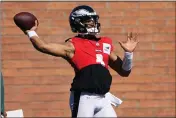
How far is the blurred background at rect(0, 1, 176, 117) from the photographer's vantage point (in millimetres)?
11328

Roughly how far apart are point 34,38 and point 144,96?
4.18 meters

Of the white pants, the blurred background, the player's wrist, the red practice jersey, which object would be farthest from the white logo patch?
the blurred background

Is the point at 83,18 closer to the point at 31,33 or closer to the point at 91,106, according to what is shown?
the point at 31,33

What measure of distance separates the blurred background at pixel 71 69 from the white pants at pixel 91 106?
11.9ft

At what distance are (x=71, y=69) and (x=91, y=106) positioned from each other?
12.3 ft

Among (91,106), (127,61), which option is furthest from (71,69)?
(91,106)

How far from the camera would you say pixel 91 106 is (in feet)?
25.1

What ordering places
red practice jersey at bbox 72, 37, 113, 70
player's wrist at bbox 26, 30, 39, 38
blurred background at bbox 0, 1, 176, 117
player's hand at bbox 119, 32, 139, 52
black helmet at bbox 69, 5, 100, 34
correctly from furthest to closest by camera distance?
blurred background at bbox 0, 1, 176, 117 < player's hand at bbox 119, 32, 139, 52 < black helmet at bbox 69, 5, 100, 34 < red practice jersey at bbox 72, 37, 113, 70 < player's wrist at bbox 26, 30, 39, 38

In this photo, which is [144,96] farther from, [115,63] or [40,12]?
[115,63]

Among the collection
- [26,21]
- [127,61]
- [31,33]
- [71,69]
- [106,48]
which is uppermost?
[26,21]

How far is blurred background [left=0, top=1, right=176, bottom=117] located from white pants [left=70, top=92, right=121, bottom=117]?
11.9 feet

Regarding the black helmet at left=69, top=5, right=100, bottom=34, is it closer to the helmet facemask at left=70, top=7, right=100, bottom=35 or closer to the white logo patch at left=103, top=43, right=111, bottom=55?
the helmet facemask at left=70, top=7, right=100, bottom=35

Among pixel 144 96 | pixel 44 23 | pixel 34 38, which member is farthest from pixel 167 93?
pixel 34 38

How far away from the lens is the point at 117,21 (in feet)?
37.5
